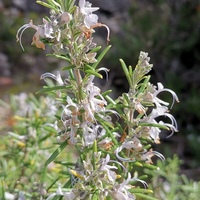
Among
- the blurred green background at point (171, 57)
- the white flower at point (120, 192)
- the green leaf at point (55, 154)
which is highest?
the blurred green background at point (171, 57)

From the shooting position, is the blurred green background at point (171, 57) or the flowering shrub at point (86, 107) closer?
the flowering shrub at point (86, 107)

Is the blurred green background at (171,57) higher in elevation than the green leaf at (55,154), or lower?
higher

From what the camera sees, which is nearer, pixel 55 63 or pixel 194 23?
pixel 194 23

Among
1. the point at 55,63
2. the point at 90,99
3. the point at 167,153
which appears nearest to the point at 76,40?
the point at 90,99

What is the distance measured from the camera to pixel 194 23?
3988 millimetres

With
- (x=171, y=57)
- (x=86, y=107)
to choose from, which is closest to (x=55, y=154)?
(x=86, y=107)

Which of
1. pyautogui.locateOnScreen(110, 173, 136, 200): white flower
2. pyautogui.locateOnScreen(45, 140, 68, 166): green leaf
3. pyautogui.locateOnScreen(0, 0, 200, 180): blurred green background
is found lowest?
pyautogui.locateOnScreen(110, 173, 136, 200): white flower

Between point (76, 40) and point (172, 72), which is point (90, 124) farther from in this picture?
point (172, 72)

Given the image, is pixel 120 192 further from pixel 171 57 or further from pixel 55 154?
pixel 171 57

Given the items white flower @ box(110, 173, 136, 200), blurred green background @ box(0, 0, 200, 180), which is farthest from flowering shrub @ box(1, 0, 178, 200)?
blurred green background @ box(0, 0, 200, 180)

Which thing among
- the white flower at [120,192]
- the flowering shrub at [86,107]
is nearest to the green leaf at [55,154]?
the flowering shrub at [86,107]

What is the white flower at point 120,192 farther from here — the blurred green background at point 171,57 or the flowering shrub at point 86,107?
the blurred green background at point 171,57

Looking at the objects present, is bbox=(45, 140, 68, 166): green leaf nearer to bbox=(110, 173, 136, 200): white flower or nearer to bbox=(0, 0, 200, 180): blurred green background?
bbox=(110, 173, 136, 200): white flower

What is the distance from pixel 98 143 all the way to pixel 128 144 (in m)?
0.07
